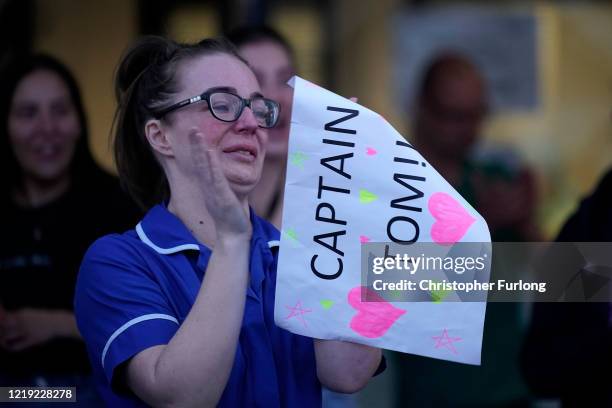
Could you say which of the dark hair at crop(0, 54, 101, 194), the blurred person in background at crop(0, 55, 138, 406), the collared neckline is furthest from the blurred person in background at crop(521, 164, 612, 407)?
the dark hair at crop(0, 54, 101, 194)

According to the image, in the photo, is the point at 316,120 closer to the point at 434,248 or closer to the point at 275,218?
the point at 434,248

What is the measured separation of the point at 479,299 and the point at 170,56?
0.92 m

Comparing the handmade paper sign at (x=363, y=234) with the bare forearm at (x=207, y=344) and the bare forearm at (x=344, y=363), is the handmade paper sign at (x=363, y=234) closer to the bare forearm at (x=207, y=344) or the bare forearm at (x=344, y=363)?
the bare forearm at (x=344, y=363)

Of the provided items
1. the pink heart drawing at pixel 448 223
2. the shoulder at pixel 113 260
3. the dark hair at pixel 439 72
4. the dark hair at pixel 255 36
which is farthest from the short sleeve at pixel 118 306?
the dark hair at pixel 439 72

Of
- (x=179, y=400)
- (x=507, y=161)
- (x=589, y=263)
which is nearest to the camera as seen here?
(x=179, y=400)

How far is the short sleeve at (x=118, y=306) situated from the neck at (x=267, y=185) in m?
1.20

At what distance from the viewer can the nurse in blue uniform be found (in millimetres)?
2189

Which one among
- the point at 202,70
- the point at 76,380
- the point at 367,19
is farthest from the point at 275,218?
the point at 367,19

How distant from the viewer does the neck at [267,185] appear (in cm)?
361

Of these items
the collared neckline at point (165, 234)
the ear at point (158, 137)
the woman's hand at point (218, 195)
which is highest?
the ear at point (158, 137)

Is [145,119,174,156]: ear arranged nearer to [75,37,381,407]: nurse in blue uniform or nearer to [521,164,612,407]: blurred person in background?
[75,37,381,407]: nurse in blue uniform

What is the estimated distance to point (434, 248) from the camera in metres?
2.43

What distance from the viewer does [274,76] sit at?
3660 millimetres

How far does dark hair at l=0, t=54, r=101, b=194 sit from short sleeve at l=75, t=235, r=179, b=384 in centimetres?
125
